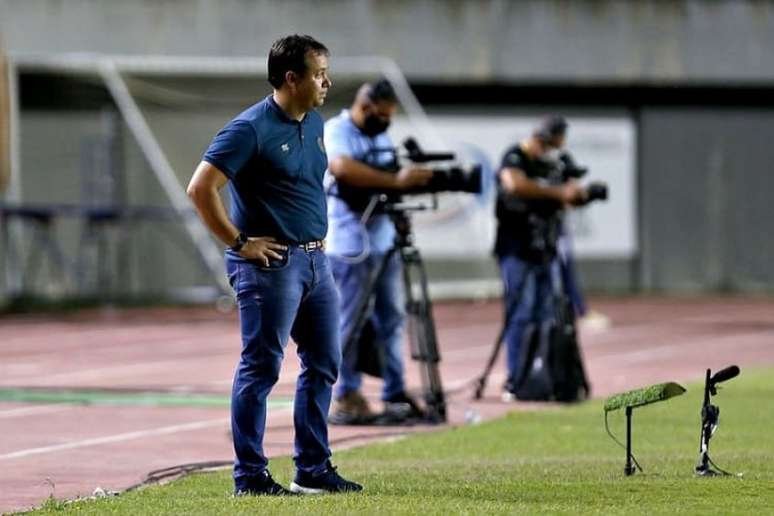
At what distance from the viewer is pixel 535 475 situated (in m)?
10.7

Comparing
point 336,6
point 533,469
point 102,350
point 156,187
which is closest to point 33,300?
point 156,187

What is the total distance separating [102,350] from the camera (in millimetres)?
22969

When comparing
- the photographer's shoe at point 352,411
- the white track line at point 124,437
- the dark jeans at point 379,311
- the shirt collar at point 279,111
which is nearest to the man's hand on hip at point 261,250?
the shirt collar at point 279,111

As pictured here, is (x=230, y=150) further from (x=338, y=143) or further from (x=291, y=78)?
(x=338, y=143)

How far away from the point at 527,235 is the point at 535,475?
20.5ft

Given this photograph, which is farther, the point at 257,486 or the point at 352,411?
the point at 352,411

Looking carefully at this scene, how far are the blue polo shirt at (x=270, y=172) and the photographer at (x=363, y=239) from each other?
406 centimetres

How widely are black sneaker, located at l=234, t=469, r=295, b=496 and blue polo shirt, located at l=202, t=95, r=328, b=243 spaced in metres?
1.09

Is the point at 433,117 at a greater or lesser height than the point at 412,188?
greater

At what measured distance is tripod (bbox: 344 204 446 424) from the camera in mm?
14219

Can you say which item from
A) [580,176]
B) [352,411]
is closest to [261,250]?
[352,411]

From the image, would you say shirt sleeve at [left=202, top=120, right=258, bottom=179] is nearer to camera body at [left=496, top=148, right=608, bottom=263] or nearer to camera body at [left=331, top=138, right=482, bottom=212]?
camera body at [left=331, top=138, right=482, bottom=212]

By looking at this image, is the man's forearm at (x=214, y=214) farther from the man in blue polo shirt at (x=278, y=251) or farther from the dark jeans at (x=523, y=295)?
the dark jeans at (x=523, y=295)

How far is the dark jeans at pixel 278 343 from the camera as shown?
967cm
